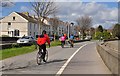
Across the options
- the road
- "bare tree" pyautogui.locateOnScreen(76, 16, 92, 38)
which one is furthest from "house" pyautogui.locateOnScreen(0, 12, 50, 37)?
the road

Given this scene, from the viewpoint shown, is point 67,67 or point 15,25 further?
point 15,25

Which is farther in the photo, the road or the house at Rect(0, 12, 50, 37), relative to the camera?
the house at Rect(0, 12, 50, 37)

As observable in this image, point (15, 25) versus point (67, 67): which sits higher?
A: point (15, 25)

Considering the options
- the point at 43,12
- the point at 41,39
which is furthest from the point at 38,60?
the point at 43,12

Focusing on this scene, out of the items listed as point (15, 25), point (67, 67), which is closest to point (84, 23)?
point (15, 25)

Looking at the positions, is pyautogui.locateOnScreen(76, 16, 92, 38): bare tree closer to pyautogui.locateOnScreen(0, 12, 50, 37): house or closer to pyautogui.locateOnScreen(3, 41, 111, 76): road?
pyautogui.locateOnScreen(0, 12, 50, 37): house

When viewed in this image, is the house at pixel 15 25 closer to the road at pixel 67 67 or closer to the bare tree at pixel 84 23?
the bare tree at pixel 84 23

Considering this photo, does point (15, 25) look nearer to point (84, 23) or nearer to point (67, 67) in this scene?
point (84, 23)

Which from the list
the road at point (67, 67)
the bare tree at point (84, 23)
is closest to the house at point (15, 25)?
the bare tree at point (84, 23)

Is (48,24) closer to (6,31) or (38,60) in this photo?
(6,31)

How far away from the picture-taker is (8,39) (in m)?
69.1

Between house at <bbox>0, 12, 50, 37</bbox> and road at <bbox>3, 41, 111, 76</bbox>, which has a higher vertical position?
house at <bbox>0, 12, 50, 37</bbox>

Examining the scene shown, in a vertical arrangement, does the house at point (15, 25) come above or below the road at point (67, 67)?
above

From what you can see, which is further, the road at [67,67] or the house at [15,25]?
the house at [15,25]
